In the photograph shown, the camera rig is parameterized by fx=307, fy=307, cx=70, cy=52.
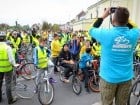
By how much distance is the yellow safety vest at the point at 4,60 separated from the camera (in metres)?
7.82

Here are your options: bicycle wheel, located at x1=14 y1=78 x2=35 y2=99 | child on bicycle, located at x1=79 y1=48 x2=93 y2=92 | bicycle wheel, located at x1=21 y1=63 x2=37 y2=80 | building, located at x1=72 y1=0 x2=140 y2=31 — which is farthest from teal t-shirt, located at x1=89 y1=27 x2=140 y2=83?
building, located at x1=72 y1=0 x2=140 y2=31

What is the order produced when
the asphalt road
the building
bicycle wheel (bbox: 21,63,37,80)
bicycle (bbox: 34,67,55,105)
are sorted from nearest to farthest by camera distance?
1. bicycle (bbox: 34,67,55,105)
2. the asphalt road
3. bicycle wheel (bbox: 21,63,37,80)
4. the building

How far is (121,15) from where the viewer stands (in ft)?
11.2

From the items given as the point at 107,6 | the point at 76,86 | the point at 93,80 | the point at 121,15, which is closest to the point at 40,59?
the point at 76,86

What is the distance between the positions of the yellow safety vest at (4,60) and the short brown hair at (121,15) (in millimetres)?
4872

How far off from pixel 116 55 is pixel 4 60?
191 inches

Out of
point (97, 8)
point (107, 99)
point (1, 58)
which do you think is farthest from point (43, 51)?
point (97, 8)

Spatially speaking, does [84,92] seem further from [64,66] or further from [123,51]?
[123,51]

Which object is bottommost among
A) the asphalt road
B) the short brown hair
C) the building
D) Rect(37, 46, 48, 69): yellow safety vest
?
the asphalt road

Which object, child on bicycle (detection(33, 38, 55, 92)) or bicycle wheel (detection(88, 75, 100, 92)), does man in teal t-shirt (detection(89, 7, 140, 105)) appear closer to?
child on bicycle (detection(33, 38, 55, 92))

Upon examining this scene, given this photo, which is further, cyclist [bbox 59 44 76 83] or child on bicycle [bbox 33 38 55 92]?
cyclist [bbox 59 44 76 83]

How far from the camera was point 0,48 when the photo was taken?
782cm

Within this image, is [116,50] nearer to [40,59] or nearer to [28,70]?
[40,59]

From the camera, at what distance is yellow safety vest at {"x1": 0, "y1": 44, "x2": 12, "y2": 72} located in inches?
308
